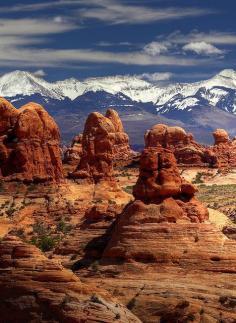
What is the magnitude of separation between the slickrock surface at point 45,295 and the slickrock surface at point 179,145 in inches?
5294

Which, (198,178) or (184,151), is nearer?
(198,178)

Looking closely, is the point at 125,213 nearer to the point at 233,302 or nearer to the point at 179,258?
the point at 179,258

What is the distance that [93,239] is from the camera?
250 ft

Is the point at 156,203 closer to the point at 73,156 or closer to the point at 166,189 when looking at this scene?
the point at 166,189

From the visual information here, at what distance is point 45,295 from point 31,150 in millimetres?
67503

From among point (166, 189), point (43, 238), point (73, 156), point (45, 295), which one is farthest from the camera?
point (73, 156)

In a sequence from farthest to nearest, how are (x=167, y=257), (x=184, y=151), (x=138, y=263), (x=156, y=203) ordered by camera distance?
1. (x=184, y=151)
2. (x=156, y=203)
3. (x=138, y=263)
4. (x=167, y=257)

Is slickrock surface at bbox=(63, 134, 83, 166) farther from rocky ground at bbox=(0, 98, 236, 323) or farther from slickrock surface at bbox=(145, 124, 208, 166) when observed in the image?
rocky ground at bbox=(0, 98, 236, 323)

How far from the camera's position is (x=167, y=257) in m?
66.3

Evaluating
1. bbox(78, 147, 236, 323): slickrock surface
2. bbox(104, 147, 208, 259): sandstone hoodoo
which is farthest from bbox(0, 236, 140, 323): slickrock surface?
bbox(104, 147, 208, 259): sandstone hoodoo

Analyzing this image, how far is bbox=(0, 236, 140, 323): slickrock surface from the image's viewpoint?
5528cm

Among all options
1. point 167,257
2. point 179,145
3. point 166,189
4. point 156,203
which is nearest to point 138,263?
point 167,257

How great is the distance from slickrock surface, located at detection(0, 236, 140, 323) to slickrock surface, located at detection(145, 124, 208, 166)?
134456 millimetres

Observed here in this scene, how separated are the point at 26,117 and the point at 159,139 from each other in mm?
75374
